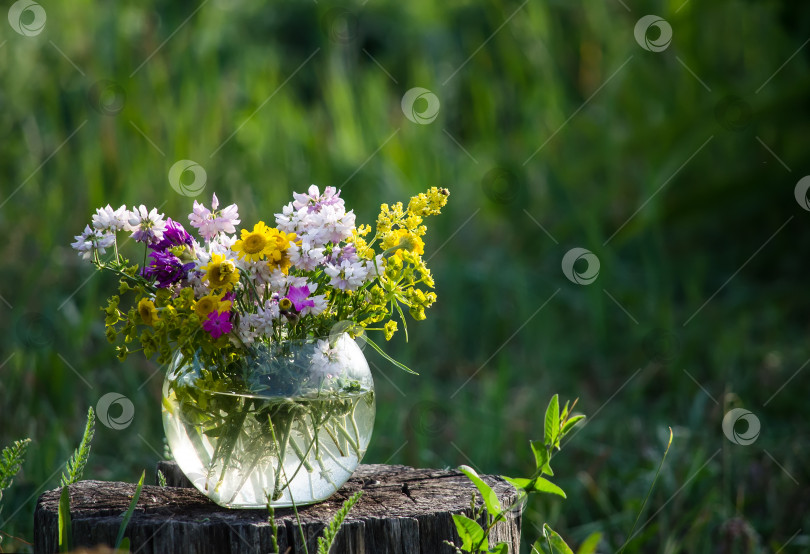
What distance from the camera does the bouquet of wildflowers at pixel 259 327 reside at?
122cm

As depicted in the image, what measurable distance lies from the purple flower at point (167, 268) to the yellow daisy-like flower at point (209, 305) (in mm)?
67

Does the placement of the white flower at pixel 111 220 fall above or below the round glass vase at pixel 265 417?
above

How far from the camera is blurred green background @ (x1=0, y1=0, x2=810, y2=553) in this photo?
102 inches

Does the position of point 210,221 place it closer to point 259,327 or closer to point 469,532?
point 259,327

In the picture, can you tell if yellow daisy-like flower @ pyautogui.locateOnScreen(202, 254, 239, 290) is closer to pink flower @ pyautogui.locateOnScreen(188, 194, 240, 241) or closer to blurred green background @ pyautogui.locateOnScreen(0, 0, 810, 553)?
pink flower @ pyautogui.locateOnScreen(188, 194, 240, 241)

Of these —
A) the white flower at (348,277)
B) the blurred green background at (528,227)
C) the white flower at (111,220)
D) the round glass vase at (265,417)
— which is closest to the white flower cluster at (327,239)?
the white flower at (348,277)

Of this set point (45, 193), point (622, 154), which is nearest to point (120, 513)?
point (45, 193)

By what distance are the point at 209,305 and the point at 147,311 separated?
0.09 metres

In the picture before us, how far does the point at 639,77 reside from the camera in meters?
4.26

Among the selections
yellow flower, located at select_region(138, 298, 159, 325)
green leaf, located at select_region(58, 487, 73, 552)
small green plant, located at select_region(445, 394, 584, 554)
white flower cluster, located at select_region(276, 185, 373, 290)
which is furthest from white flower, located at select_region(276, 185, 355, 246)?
Result: green leaf, located at select_region(58, 487, 73, 552)

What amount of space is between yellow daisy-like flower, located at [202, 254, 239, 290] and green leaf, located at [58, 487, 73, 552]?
357 millimetres

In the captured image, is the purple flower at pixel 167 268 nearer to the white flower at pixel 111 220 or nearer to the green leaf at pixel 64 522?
the white flower at pixel 111 220

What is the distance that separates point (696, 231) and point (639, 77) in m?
0.82

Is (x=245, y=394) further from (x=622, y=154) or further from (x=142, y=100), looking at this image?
(x=622, y=154)
